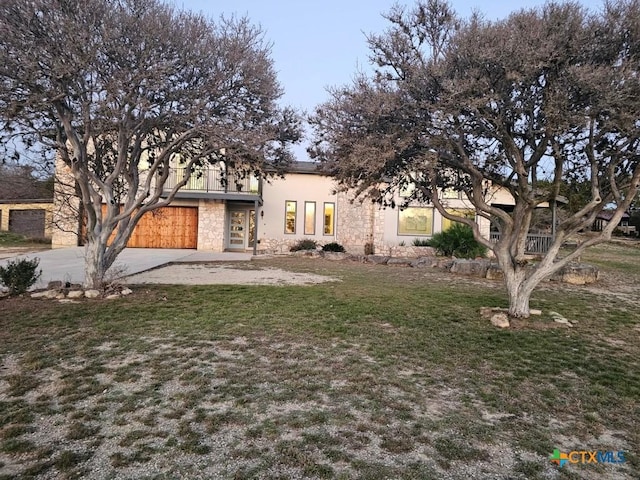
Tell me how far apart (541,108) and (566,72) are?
50 centimetres

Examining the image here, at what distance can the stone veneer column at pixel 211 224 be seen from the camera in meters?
20.5

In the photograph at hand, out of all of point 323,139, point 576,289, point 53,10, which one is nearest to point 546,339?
point 323,139

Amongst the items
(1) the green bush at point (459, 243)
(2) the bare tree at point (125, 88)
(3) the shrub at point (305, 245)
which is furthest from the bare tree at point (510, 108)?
(3) the shrub at point (305, 245)

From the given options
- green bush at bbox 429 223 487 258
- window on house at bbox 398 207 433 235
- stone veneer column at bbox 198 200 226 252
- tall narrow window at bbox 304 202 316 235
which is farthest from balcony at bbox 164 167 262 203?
green bush at bbox 429 223 487 258

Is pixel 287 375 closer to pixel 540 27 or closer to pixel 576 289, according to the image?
pixel 540 27

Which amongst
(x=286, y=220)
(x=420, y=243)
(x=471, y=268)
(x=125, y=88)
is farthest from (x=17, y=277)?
(x=420, y=243)

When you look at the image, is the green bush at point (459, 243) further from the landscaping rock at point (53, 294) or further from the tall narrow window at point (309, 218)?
the landscaping rock at point (53, 294)

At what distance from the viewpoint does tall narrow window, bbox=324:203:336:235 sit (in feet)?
71.4

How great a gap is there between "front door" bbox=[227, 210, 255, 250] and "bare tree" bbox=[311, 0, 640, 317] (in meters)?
14.8

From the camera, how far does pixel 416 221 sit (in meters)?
21.6

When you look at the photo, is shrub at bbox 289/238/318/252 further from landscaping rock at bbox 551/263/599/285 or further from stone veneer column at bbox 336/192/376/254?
landscaping rock at bbox 551/263/599/285

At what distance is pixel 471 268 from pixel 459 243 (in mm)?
4815

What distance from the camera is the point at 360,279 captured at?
39.5ft

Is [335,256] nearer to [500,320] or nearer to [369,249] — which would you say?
[369,249]
